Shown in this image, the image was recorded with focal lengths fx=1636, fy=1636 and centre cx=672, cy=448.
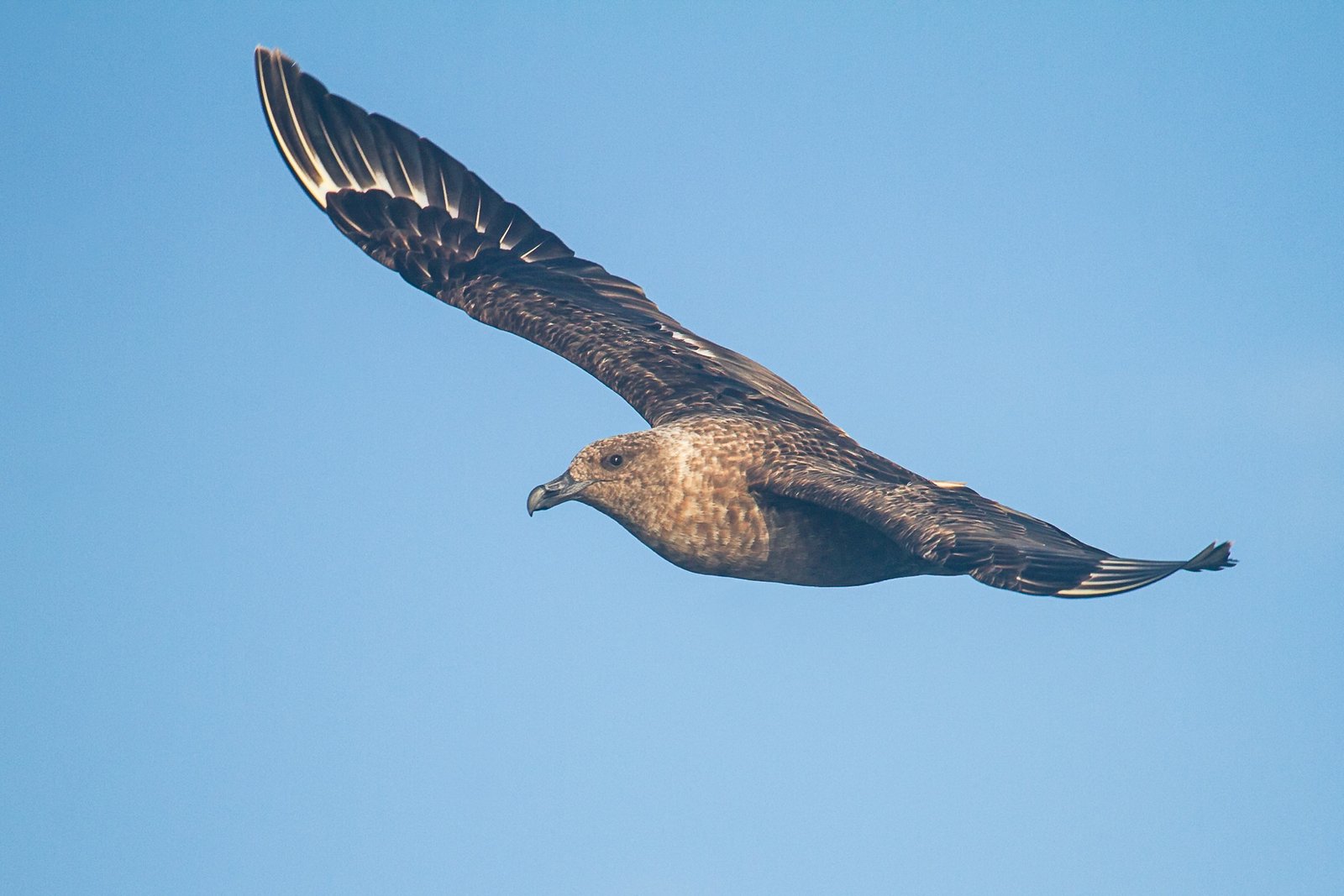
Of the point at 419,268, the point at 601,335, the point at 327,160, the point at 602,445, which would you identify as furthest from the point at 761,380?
the point at 327,160

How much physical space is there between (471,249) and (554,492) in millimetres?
3619

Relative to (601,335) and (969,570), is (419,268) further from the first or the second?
(969,570)

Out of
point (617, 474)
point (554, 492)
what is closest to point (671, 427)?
point (617, 474)

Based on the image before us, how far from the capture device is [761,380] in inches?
537

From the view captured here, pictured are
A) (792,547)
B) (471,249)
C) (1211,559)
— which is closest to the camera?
(1211,559)

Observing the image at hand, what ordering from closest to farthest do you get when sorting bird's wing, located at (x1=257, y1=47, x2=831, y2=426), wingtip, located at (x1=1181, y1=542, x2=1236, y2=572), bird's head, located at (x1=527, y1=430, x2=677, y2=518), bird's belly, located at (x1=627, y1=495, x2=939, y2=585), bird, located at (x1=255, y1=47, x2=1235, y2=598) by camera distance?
wingtip, located at (x1=1181, y1=542, x2=1236, y2=572), bird, located at (x1=255, y1=47, x2=1235, y2=598), bird's belly, located at (x1=627, y1=495, x2=939, y2=585), bird's head, located at (x1=527, y1=430, x2=677, y2=518), bird's wing, located at (x1=257, y1=47, x2=831, y2=426)

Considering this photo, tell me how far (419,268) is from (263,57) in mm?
2183

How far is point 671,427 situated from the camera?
12.2 m

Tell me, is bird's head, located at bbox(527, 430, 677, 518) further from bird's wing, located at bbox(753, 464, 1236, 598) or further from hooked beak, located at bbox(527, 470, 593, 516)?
bird's wing, located at bbox(753, 464, 1236, 598)

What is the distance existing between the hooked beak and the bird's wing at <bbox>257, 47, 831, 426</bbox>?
1543 mm

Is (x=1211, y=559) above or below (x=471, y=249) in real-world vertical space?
below

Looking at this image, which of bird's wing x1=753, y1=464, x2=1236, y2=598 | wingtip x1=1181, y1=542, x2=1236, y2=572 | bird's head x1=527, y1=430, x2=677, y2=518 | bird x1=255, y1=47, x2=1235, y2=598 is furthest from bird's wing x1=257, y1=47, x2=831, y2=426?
wingtip x1=1181, y1=542, x2=1236, y2=572

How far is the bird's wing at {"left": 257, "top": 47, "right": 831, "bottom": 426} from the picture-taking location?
529 inches

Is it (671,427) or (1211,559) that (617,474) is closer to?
(671,427)
